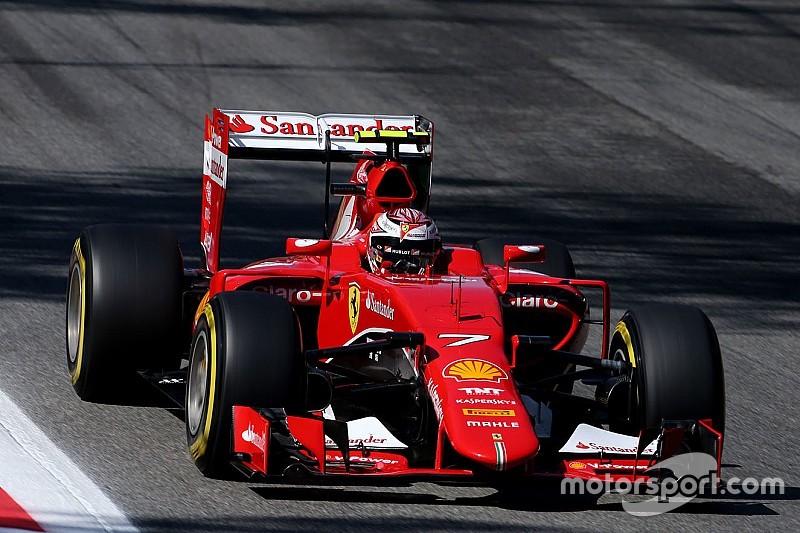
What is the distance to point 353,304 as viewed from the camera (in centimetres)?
812

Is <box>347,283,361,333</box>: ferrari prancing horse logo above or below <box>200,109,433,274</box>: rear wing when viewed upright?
below

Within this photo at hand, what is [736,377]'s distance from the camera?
9930mm

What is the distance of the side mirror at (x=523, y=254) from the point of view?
8273 millimetres

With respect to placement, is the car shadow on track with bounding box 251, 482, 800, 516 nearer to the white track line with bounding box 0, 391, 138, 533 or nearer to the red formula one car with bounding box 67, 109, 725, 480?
the red formula one car with bounding box 67, 109, 725, 480

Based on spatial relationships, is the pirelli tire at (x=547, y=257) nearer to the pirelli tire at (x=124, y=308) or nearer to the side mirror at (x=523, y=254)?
the side mirror at (x=523, y=254)

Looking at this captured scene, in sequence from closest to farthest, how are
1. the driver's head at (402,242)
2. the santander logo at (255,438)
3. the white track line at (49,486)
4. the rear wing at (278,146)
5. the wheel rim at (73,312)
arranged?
1. the white track line at (49,486)
2. the santander logo at (255,438)
3. the driver's head at (402,242)
4. the wheel rim at (73,312)
5. the rear wing at (278,146)

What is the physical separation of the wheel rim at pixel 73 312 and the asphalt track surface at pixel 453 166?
7.1 inches

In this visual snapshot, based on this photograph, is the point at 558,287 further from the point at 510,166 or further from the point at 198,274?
the point at 510,166

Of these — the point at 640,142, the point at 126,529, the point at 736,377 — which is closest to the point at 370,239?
the point at 126,529

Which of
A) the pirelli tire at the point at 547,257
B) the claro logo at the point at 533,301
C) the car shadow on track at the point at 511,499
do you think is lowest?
the car shadow on track at the point at 511,499

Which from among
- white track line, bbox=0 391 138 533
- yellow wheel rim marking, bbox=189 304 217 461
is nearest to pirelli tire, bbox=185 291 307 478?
yellow wheel rim marking, bbox=189 304 217 461

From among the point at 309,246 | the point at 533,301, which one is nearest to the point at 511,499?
the point at 533,301

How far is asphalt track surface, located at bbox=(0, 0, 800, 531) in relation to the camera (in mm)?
7297

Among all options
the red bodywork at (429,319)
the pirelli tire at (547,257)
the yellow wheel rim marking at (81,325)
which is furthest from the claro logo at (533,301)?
the yellow wheel rim marking at (81,325)
